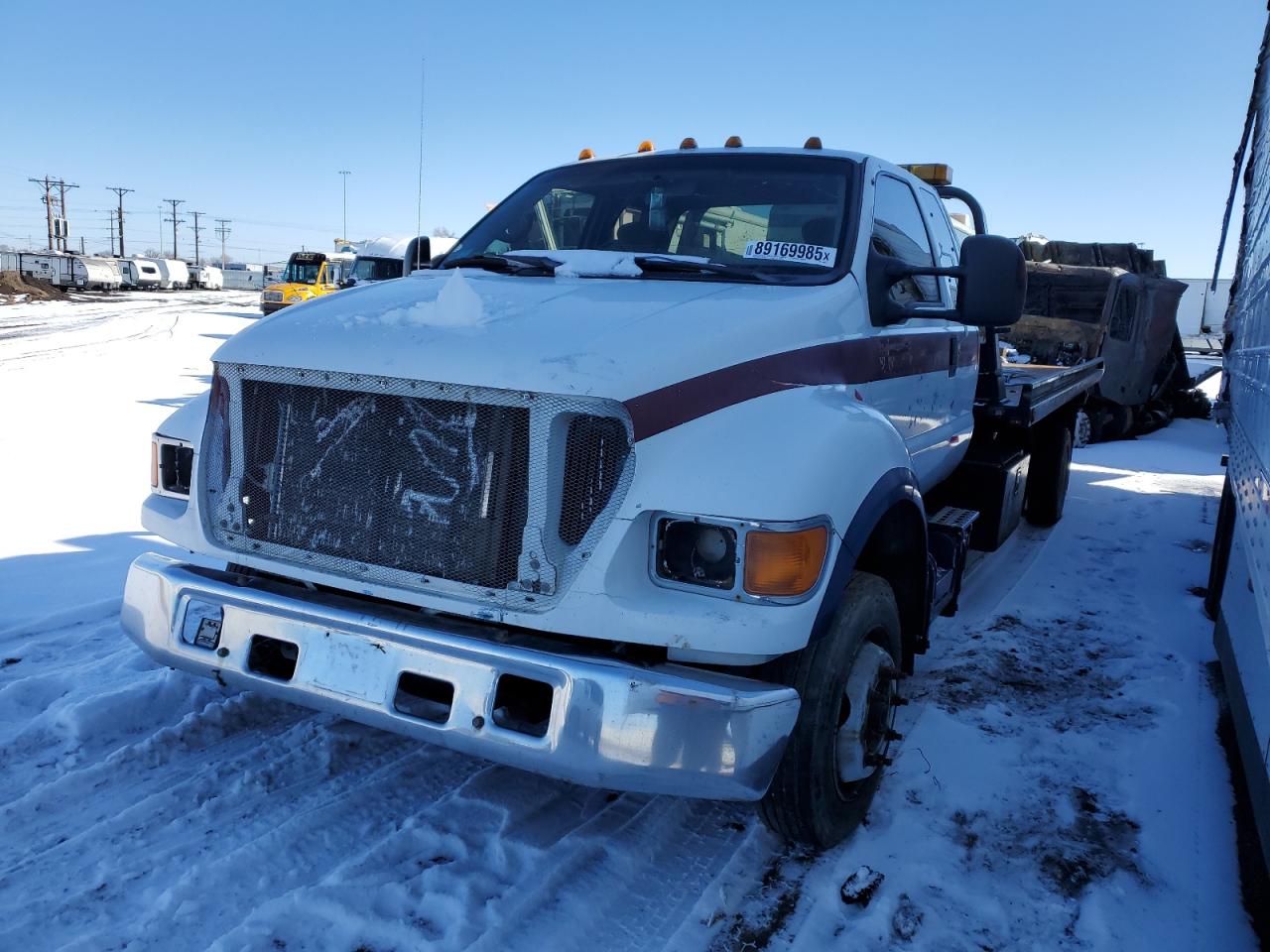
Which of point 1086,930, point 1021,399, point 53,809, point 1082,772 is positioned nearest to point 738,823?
point 1086,930

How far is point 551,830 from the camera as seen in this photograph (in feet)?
10.1

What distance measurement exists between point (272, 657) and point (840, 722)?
1.74m

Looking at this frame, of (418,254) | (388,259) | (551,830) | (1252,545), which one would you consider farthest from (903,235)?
(388,259)

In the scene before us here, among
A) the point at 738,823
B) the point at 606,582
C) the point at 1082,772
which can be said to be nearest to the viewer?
the point at 606,582

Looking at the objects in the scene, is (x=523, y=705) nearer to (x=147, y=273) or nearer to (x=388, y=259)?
(x=388, y=259)

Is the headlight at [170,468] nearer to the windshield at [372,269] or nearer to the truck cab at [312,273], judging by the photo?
the windshield at [372,269]

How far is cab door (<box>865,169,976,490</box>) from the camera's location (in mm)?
3734

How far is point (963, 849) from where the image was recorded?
308 cm

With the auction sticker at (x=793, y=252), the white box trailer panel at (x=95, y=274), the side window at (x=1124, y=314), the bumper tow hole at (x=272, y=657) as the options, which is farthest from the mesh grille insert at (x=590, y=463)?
the white box trailer panel at (x=95, y=274)

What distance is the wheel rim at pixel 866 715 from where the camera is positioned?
297 centimetres

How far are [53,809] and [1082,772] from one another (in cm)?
358

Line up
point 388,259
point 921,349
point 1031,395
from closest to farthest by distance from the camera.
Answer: point 921,349 → point 1031,395 → point 388,259

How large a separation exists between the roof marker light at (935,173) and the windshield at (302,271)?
28.2 metres

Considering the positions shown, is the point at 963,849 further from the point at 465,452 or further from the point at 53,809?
the point at 53,809
